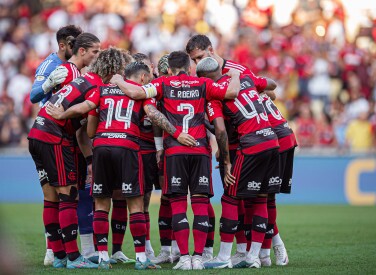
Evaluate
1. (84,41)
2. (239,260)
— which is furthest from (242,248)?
(84,41)

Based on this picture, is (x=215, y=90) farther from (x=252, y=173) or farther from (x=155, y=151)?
(x=155, y=151)

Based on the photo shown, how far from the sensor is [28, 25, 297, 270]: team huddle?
7.86 metres

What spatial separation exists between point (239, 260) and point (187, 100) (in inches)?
75.3

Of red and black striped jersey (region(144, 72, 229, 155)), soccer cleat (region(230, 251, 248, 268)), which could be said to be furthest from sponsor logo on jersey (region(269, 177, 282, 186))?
soccer cleat (region(230, 251, 248, 268))

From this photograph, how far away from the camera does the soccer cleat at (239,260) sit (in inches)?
323

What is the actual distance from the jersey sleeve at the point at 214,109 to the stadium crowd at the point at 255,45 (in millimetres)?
11227

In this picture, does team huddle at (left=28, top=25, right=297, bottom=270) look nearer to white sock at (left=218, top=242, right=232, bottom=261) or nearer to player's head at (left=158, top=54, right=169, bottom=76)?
white sock at (left=218, top=242, right=232, bottom=261)

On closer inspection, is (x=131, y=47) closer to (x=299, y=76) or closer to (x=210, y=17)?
(x=210, y=17)

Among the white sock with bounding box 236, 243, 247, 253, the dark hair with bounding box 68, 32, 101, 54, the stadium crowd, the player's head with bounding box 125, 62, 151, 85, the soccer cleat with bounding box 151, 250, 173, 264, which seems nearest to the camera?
the player's head with bounding box 125, 62, 151, 85

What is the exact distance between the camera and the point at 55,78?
8.58m

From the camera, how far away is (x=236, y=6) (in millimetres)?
22828

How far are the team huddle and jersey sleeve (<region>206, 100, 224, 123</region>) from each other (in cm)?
1

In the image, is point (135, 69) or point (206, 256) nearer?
point (135, 69)

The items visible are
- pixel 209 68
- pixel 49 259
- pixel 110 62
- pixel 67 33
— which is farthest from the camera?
pixel 67 33
